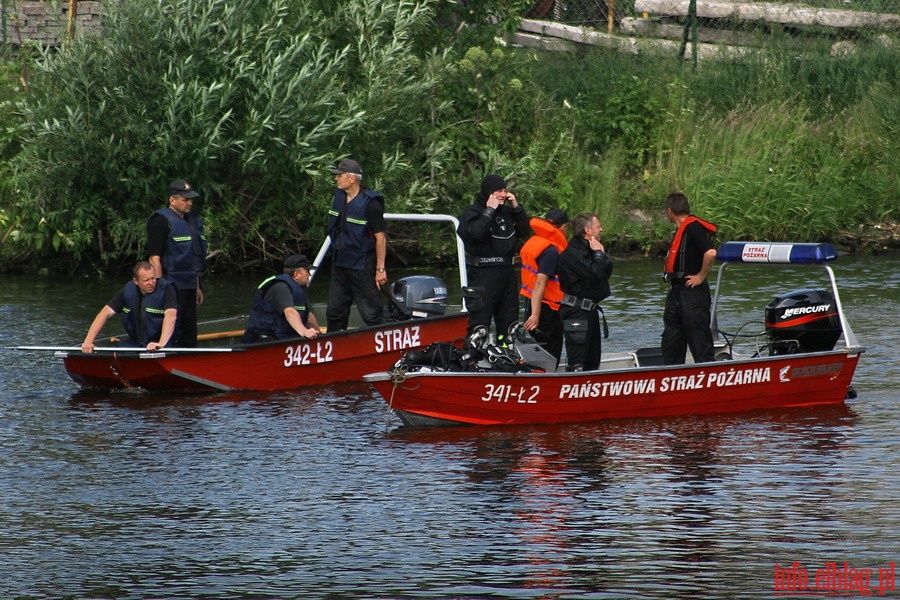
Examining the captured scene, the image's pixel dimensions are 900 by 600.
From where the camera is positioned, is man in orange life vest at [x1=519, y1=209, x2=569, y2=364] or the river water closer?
the river water

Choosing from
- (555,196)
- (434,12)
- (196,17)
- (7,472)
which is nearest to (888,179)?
(555,196)

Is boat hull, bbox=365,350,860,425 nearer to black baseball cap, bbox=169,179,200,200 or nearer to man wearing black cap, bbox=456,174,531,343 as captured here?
man wearing black cap, bbox=456,174,531,343

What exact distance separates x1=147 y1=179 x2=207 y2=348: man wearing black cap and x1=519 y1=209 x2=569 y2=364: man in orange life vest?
300cm

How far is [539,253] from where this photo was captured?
477 inches

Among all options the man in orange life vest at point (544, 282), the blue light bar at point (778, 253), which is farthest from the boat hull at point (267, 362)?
the blue light bar at point (778, 253)

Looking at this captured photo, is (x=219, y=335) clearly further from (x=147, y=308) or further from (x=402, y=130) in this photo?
(x=402, y=130)

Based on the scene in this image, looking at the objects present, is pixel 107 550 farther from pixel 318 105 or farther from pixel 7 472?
pixel 318 105

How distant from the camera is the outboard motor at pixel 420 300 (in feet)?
44.5

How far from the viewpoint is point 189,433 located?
36.8ft

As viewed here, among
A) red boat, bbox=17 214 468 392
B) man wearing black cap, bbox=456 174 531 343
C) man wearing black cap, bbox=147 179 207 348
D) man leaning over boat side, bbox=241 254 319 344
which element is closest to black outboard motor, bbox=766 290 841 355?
man wearing black cap, bbox=456 174 531 343

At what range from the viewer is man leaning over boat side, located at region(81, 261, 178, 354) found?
12234 millimetres

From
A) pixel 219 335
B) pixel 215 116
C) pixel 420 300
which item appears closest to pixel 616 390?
pixel 420 300

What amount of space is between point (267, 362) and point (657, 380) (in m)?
3.59

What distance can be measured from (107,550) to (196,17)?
11911mm
